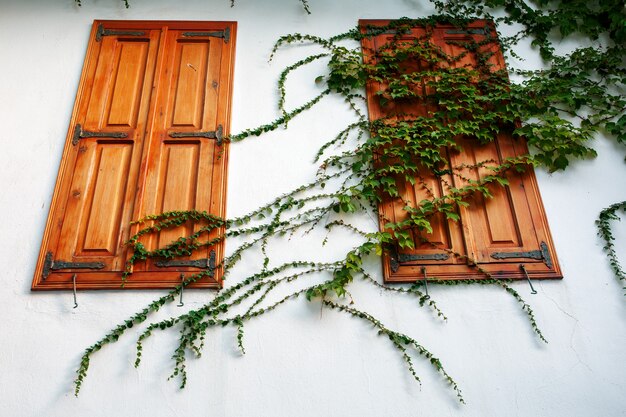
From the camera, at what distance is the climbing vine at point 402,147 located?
2785 millimetres

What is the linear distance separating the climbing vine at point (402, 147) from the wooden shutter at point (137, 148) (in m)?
0.13

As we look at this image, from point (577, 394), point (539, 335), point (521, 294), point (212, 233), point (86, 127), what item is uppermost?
point (86, 127)

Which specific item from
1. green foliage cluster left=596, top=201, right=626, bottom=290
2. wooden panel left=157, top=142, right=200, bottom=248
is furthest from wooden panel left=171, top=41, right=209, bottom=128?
green foliage cluster left=596, top=201, right=626, bottom=290

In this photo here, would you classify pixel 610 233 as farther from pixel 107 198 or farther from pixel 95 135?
pixel 95 135

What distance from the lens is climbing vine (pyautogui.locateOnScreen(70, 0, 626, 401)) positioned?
2785mm

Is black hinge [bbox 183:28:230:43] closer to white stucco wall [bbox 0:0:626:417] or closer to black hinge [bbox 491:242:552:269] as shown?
white stucco wall [bbox 0:0:626:417]

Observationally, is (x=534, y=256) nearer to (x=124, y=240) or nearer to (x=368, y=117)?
(x=368, y=117)

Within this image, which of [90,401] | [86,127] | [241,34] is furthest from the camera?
[241,34]

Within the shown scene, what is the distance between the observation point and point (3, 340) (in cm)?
265

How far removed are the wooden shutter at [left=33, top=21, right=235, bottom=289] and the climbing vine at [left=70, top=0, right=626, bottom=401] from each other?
0.42ft

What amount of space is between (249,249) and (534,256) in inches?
67.6

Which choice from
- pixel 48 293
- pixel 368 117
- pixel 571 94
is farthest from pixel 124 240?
pixel 571 94

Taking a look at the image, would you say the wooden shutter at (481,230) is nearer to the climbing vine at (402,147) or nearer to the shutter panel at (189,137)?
the climbing vine at (402,147)

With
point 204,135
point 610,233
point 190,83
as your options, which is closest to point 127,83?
point 190,83
